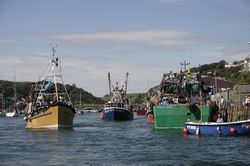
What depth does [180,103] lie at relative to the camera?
47.7 metres

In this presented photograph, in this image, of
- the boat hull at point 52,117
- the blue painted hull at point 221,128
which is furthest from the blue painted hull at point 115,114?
the blue painted hull at point 221,128

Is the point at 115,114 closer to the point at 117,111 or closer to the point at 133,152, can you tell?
the point at 117,111

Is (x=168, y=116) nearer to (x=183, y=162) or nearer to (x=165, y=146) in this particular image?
(x=165, y=146)

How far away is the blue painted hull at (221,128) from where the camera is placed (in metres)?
37.0

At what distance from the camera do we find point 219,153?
28.1 meters

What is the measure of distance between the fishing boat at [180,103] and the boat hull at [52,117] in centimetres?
944

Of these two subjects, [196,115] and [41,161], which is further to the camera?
[196,115]

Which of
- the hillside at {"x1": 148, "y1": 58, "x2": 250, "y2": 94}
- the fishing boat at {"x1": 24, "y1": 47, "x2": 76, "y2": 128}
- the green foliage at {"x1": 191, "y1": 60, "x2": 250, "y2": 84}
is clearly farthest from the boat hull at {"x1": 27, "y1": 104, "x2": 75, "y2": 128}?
the hillside at {"x1": 148, "y1": 58, "x2": 250, "y2": 94}

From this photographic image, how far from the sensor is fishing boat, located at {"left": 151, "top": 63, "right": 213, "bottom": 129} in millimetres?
45072

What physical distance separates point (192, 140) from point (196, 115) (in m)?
9.56

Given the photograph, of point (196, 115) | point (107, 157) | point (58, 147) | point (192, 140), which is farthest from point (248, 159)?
point (196, 115)

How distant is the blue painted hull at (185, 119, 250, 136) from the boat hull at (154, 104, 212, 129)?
5.34 m

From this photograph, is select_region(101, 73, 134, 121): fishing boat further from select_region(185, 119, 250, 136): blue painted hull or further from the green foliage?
select_region(185, 119, 250, 136): blue painted hull

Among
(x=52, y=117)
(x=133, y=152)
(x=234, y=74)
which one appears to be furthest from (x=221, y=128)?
(x=234, y=74)
